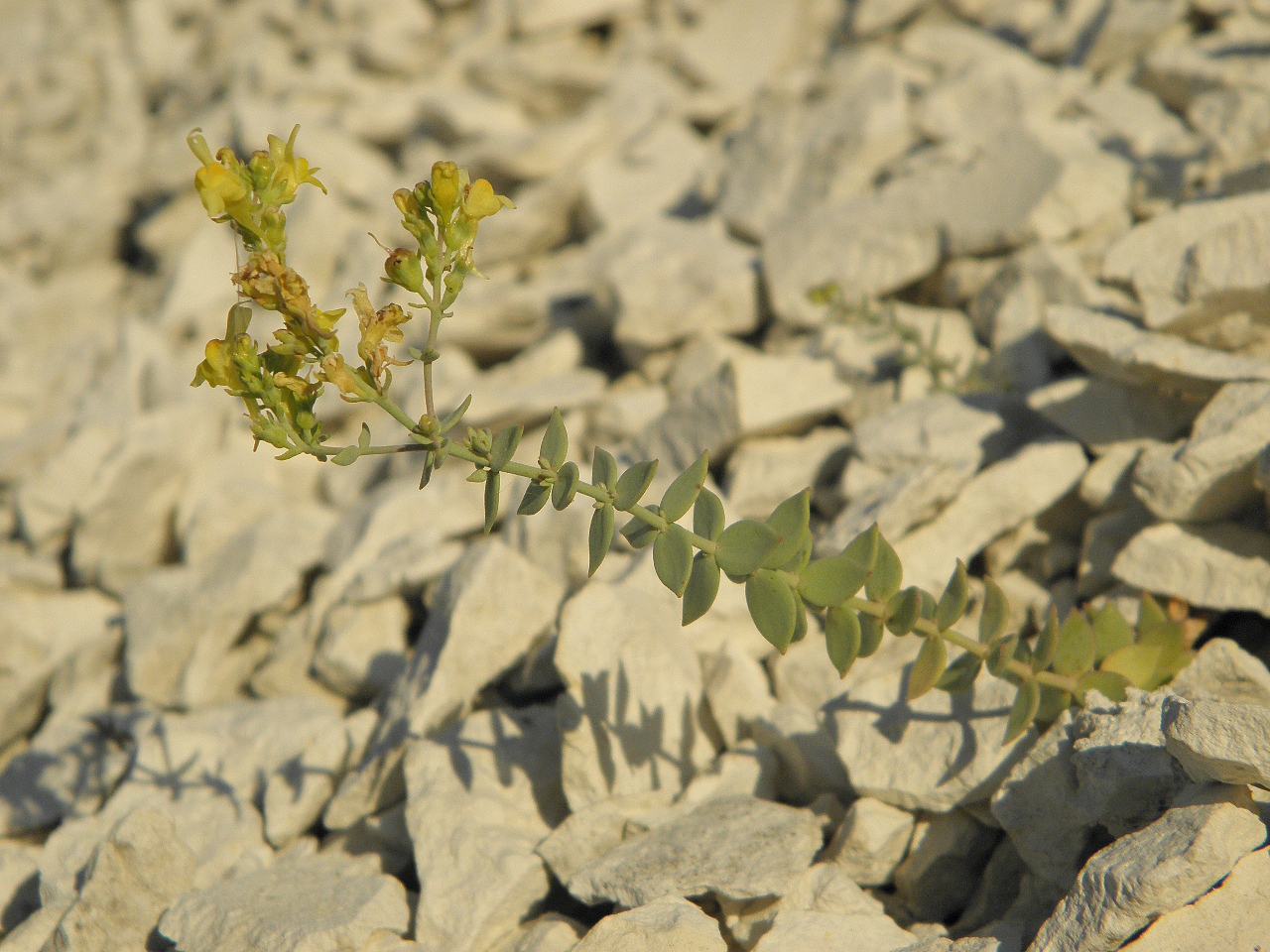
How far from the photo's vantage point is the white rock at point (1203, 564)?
2.95m

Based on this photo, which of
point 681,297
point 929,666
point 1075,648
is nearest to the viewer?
point 929,666

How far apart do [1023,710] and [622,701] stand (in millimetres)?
1151

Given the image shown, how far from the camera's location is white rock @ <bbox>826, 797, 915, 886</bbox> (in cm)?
270

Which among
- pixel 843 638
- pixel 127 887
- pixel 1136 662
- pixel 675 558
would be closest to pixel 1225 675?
pixel 1136 662

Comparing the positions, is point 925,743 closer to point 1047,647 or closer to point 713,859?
point 1047,647

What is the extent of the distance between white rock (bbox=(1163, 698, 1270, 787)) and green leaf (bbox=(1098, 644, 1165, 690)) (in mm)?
511

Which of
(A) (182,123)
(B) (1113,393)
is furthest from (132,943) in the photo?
(A) (182,123)

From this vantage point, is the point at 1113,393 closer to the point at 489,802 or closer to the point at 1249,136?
the point at 1249,136

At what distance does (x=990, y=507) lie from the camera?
3482 millimetres

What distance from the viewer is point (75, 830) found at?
3.30 m

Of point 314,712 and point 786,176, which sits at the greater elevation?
point 786,176

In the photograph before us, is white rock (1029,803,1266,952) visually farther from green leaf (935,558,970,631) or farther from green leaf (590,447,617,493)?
green leaf (590,447,617,493)

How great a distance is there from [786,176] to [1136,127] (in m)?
1.73

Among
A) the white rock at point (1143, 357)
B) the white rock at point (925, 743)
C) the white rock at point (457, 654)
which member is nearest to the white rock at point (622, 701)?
the white rock at point (457, 654)
